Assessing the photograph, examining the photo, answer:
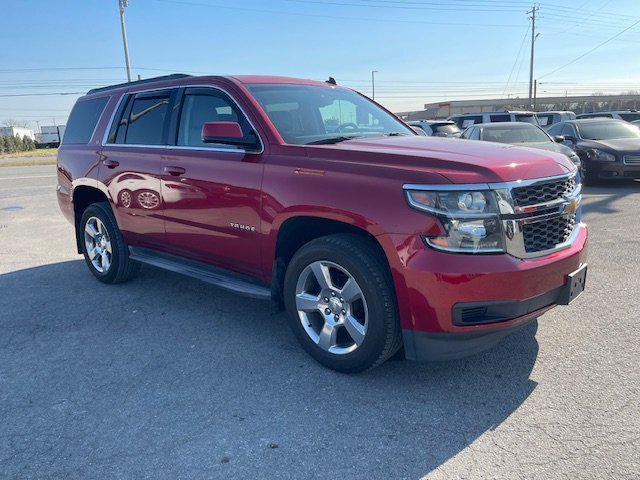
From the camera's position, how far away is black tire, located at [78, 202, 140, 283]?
17.6 ft

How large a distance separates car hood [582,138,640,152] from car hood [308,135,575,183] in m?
8.79

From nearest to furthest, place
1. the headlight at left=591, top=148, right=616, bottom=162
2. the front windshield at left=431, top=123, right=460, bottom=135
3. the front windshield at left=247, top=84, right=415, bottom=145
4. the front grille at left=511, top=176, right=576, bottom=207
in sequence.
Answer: the front grille at left=511, top=176, right=576, bottom=207
the front windshield at left=247, top=84, right=415, bottom=145
the headlight at left=591, top=148, right=616, bottom=162
the front windshield at left=431, top=123, right=460, bottom=135

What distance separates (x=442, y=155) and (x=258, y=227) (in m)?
1.39

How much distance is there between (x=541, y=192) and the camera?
A: 3.08m

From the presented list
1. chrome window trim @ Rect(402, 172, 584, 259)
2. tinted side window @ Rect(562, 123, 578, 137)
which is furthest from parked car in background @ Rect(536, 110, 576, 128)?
chrome window trim @ Rect(402, 172, 584, 259)

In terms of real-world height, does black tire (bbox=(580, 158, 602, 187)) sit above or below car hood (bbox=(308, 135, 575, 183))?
below

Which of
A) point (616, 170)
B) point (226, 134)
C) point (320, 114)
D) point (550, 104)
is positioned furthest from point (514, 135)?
point (550, 104)

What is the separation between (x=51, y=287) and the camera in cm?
559

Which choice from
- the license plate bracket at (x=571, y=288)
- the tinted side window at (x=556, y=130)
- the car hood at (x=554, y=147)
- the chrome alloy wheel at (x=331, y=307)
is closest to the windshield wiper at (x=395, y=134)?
the chrome alloy wheel at (x=331, y=307)

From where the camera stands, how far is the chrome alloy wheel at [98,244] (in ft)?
18.1

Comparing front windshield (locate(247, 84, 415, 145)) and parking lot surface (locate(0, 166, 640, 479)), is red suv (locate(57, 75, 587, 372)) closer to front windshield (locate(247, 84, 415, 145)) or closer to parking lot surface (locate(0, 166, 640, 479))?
front windshield (locate(247, 84, 415, 145))

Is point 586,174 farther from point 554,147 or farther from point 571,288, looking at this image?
point 571,288

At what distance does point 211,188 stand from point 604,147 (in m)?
9.99

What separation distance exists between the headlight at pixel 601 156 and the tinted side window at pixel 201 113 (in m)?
9.60
